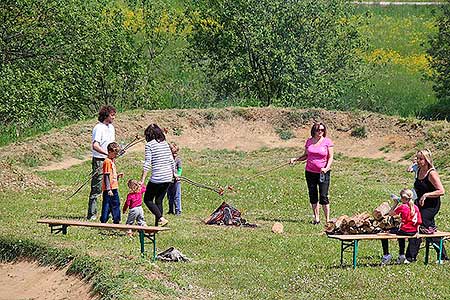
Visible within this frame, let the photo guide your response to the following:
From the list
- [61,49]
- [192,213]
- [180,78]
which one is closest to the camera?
[192,213]

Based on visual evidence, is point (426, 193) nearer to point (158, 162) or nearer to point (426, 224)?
point (426, 224)

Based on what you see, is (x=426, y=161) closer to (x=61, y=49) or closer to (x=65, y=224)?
(x=65, y=224)

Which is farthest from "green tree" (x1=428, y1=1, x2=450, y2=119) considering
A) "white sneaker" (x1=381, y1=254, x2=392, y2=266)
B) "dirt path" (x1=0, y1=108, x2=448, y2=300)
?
"white sneaker" (x1=381, y1=254, x2=392, y2=266)

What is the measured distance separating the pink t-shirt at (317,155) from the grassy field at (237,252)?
1.26 meters

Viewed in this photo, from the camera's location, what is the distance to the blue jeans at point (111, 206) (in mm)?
17172

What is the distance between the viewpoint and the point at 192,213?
21.0 metres

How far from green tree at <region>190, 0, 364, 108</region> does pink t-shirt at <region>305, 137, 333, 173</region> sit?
2035 centimetres

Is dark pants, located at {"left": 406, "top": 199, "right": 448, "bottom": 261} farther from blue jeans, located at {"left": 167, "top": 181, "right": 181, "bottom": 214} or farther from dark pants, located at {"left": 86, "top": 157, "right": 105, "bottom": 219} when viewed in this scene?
blue jeans, located at {"left": 167, "top": 181, "right": 181, "bottom": 214}

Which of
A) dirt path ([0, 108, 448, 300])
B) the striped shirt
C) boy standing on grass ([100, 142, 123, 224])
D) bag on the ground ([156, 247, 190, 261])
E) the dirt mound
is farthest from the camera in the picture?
the dirt mound

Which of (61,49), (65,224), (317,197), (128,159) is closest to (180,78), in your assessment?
(61,49)

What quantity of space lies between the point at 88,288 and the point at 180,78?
33.5m

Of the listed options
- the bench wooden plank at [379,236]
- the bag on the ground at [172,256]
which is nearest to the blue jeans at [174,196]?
the bag on the ground at [172,256]

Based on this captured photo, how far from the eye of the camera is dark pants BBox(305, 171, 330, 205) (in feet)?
62.4

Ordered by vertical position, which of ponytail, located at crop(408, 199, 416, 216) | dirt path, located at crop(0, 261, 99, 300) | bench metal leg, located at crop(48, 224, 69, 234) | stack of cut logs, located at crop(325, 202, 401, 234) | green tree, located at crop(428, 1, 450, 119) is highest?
green tree, located at crop(428, 1, 450, 119)
